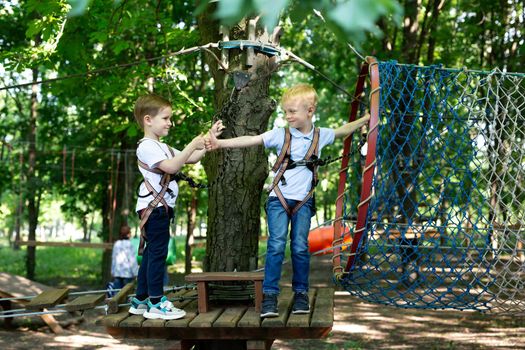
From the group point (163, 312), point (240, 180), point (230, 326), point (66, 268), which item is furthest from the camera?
point (66, 268)

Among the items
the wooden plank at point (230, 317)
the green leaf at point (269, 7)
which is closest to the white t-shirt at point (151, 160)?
the wooden plank at point (230, 317)

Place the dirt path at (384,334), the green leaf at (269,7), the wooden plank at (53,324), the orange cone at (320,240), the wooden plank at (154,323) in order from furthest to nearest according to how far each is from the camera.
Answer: the orange cone at (320,240) → the wooden plank at (53,324) → the dirt path at (384,334) → the wooden plank at (154,323) → the green leaf at (269,7)

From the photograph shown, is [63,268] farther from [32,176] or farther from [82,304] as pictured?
[82,304]

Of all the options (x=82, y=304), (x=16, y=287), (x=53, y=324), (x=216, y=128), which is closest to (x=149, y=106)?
(x=216, y=128)

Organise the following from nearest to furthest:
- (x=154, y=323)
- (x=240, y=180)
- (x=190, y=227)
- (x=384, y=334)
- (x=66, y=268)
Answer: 1. (x=154, y=323)
2. (x=240, y=180)
3. (x=384, y=334)
4. (x=190, y=227)
5. (x=66, y=268)

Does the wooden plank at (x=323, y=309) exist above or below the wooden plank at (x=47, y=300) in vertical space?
above

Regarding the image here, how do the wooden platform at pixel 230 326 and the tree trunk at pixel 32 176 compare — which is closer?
the wooden platform at pixel 230 326

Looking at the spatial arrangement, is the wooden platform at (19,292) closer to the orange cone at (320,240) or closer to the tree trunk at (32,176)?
the tree trunk at (32,176)

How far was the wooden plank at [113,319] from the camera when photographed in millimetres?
3398

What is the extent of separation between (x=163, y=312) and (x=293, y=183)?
998 millimetres

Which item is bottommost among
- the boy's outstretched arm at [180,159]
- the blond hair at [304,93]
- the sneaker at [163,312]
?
the sneaker at [163,312]

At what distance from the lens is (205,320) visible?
3391mm

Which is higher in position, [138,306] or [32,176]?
[32,176]

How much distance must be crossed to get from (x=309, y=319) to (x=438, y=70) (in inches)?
73.9
